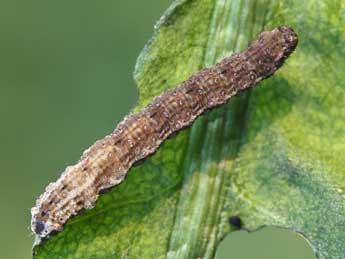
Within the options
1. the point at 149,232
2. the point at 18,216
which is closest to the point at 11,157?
the point at 18,216

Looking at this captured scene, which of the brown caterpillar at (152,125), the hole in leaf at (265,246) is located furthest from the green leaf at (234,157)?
the hole in leaf at (265,246)

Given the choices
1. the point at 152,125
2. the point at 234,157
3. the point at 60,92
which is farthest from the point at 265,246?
the point at 152,125

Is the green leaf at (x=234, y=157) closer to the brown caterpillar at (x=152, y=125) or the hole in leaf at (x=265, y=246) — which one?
the brown caterpillar at (x=152, y=125)

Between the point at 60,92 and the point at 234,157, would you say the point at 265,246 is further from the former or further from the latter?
the point at 234,157

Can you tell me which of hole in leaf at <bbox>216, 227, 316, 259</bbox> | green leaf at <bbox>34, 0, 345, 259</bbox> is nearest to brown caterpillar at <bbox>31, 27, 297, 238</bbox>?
green leaf at <bbox>34, 0, 345, 259</bbox>

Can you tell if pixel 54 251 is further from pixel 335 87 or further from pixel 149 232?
pixel 335 87

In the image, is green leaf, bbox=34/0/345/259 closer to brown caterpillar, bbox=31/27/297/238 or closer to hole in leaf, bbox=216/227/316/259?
brown caterpillar, bbox=31/27/297/238
